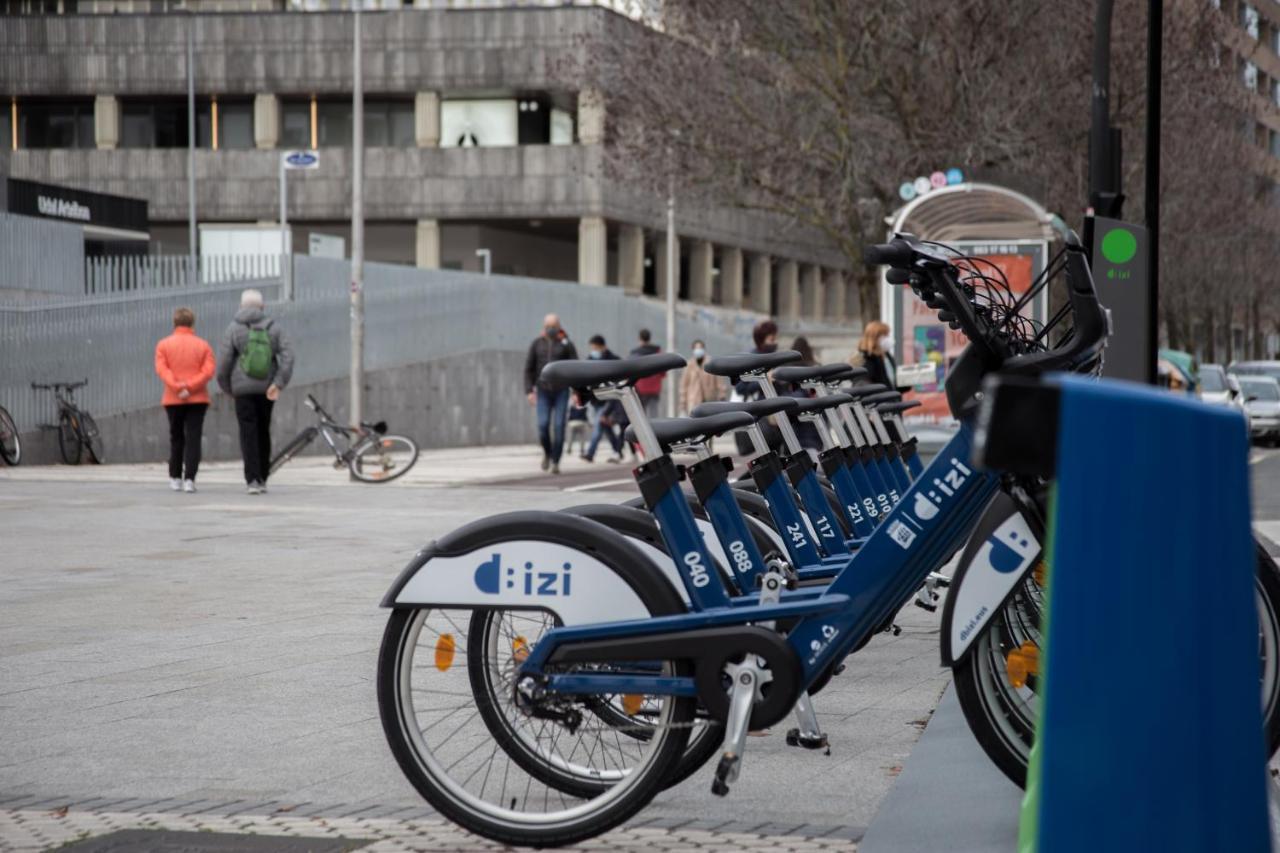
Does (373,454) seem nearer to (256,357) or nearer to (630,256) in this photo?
(256,357)

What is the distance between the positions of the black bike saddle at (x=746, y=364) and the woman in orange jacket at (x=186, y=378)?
44.1ft

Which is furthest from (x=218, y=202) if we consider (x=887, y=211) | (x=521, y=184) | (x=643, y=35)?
(x=887, y=211)

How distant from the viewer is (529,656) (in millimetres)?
4617

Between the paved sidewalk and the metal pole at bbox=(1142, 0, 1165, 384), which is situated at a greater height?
the metal pole at bbox=(1142, 0, 1165, 384)

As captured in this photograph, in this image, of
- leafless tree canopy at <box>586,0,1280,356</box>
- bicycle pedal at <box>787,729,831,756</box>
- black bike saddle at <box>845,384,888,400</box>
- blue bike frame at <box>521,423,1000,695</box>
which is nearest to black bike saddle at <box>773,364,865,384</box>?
black bike saddle at <box>845,384,888,400</box>

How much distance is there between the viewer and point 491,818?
4.55m

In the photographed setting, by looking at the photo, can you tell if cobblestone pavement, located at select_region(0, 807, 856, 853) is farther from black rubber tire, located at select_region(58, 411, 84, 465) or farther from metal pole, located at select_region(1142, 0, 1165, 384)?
black rubber tire, located at select_region(58, 411, 84, 465)

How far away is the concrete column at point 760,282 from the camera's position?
71.4m

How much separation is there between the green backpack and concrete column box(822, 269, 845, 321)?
6338 cm

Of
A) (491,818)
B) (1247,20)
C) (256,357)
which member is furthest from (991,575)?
(1247,20)

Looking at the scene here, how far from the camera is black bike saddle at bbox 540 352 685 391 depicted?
4.57m

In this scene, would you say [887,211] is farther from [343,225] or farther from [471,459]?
[343,225]

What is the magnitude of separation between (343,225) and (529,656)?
5651 centimetres

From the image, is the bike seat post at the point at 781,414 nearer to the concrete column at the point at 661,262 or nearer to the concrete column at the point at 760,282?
the concrete column at the point at 661,262
